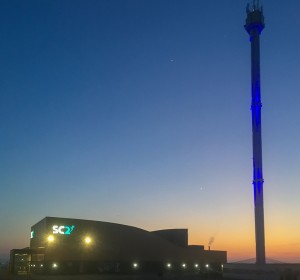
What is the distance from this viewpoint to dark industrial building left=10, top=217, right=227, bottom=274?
72.1m

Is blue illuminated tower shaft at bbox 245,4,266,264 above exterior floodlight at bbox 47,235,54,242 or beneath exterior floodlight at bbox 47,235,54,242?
above

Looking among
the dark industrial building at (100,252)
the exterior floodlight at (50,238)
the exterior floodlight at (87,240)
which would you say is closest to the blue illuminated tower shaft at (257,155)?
the dark industrial building at (100,252)

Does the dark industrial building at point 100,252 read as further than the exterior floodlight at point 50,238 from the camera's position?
Yes

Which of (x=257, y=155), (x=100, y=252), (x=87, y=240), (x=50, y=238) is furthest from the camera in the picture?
(x=257, y=155)

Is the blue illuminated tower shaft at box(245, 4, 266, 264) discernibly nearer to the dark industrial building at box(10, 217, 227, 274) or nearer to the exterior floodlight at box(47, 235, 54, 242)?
the dark industrial building at box(10, 217, 227, 274)

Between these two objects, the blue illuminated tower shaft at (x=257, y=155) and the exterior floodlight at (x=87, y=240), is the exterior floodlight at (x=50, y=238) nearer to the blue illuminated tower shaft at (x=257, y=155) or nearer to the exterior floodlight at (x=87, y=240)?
the exterior floodlight at (x=87, y=240)

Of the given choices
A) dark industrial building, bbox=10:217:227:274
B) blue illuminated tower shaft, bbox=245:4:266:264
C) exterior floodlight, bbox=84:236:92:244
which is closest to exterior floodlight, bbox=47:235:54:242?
dark industrial building, bbox=10:217:227:274

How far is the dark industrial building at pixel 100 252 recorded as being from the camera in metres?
72.1

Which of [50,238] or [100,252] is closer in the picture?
[50,238]

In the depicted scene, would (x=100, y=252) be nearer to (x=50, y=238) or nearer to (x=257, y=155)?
(x=50, y=238)

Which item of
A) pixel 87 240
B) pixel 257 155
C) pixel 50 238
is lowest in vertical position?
pixel 87 240

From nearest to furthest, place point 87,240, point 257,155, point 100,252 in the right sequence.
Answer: point 87,240, point 100,252, point 257,155

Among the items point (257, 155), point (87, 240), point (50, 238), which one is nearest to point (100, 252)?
point (87, 240)

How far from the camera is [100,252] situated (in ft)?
258
